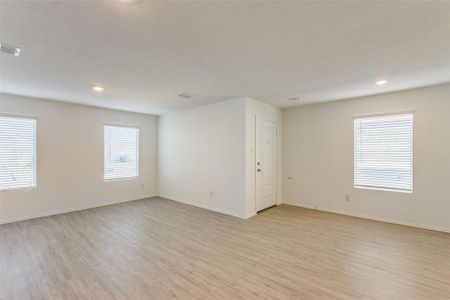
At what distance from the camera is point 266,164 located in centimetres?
509

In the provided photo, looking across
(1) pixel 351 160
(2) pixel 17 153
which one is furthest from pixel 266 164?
(2) pixel 17 153

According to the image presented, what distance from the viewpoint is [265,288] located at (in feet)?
7.19

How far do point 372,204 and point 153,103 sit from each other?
517 centimetres

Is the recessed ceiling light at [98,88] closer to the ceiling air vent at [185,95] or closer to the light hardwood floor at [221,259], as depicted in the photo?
the ceiling air vent at [185,95]

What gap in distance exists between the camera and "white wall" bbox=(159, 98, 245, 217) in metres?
4.58

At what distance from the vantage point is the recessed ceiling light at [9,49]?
2.28m

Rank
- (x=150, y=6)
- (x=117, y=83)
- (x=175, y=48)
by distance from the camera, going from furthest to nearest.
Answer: (x=117, y=83), (x=175, y=48), (x=150, y=6)

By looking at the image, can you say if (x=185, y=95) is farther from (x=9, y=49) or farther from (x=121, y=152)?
(x=121, y=152)

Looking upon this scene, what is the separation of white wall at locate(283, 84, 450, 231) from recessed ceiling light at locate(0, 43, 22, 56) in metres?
5.06

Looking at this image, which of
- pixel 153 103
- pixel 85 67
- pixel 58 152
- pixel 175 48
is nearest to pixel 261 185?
pixel 153 103

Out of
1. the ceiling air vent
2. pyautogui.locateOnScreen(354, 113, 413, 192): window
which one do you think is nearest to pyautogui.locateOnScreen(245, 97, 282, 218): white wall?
the ceiling air vent

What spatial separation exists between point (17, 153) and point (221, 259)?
4555mm

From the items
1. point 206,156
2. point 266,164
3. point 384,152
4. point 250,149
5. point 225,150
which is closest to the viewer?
point 384,152

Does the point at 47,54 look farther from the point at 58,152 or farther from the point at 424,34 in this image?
the point at 424,34
